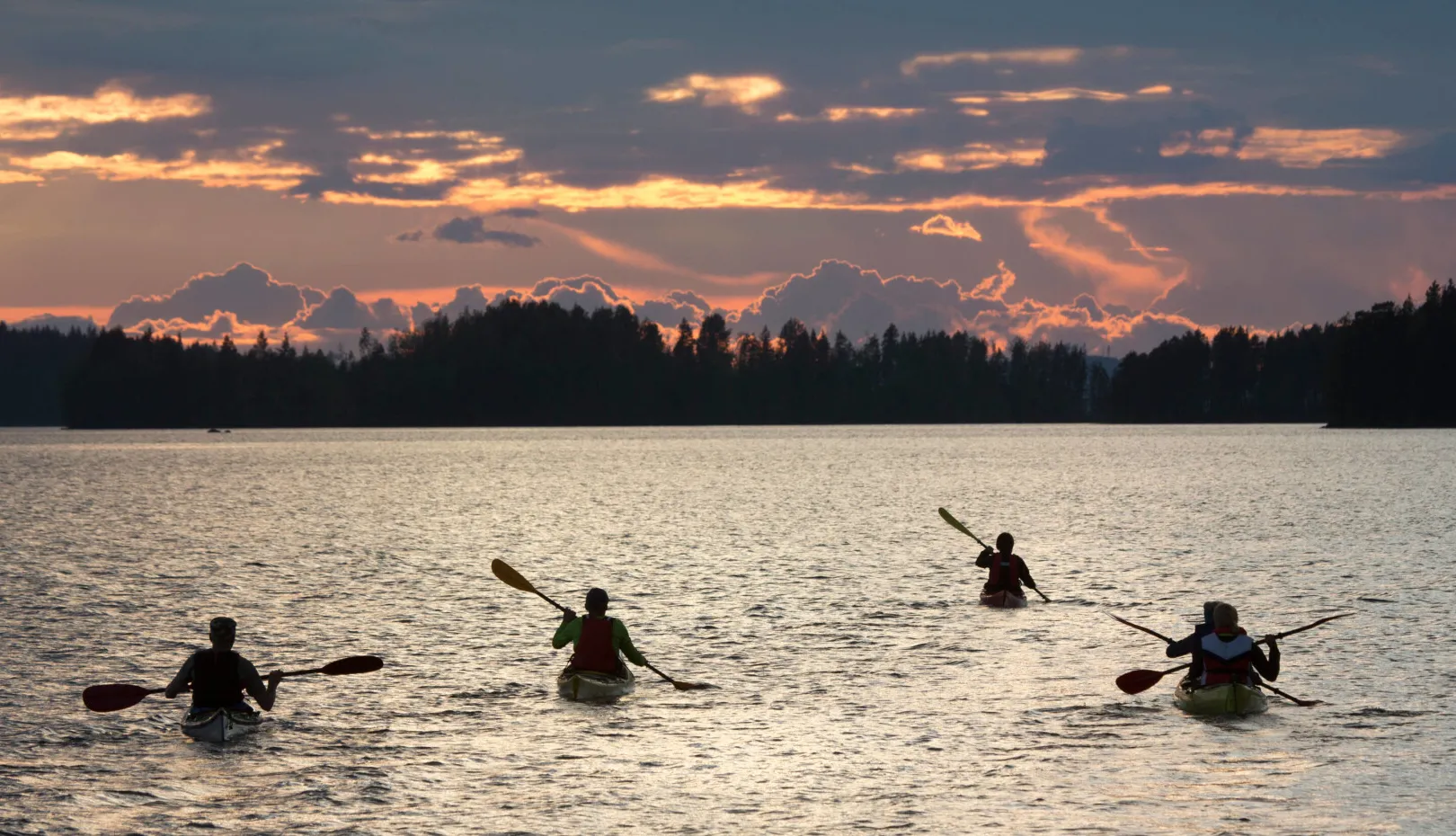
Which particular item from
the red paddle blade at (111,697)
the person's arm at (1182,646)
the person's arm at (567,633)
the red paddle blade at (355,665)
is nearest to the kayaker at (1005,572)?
the person's arm at (1182,646)

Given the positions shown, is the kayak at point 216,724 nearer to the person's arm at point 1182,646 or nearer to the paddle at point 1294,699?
the person's arm at point 1182,646

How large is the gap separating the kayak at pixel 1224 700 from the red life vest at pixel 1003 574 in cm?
1424

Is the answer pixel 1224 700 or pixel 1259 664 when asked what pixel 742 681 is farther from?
pixel 1259 664

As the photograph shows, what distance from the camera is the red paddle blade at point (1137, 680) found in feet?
78.5

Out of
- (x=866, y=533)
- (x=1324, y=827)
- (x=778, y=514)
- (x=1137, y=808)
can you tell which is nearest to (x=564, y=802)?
(x=1137, y=808)

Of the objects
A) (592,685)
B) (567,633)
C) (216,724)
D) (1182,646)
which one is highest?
(1182,646)

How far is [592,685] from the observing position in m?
24.7

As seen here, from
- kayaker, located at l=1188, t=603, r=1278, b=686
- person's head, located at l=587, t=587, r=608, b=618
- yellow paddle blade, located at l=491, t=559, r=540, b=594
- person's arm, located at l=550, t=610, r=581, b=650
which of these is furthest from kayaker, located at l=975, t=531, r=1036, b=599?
person's head, located at l=587, t=587, r=608, b=618

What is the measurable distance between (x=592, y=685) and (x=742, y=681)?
3.41 metres

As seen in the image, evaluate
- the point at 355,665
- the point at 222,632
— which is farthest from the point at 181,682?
the point at 355,665

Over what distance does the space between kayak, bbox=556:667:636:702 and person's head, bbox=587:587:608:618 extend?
121cm

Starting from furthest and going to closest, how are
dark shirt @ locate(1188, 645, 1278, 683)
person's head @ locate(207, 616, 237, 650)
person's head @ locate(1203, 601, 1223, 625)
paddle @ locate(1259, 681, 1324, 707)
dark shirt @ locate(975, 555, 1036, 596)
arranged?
1. dark shirt @ locate(975, 555, 1036, 596)
2. paddle @ locate(1259, 681, 1324, 707)
3. dark shirt @ locate(1188, 645, 1278, 683)
4. person's head @ locate(1203, 601, 1223, 625)
5. person's head @ locate(207, 616, 237, 650)

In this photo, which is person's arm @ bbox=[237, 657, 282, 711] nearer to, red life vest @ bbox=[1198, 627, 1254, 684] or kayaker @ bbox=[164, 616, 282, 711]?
kayaker @ bbox=[164, 616, 282, 711]

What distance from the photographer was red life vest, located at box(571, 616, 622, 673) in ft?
80.2
